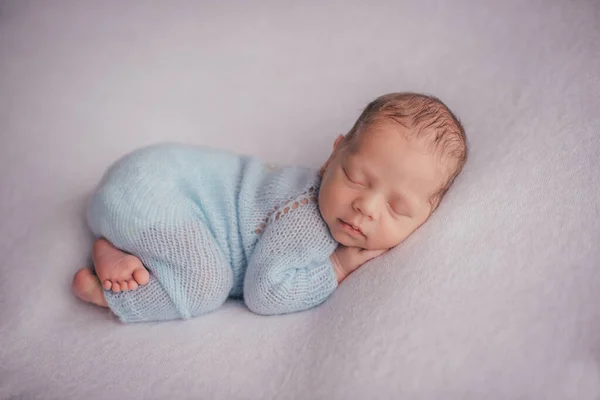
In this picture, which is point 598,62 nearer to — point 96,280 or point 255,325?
point 255,325

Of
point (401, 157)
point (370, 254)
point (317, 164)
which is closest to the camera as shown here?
point (401, 157)

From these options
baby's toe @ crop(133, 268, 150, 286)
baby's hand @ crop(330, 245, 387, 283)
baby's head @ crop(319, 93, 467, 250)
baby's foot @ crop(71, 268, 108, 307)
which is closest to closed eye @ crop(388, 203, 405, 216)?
baby's head @ crop(319, 93, 467, 250)

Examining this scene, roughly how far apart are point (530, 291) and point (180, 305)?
66 centimetres

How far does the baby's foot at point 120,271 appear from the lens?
111 centimetres

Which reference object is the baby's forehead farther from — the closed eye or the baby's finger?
the baby's finger

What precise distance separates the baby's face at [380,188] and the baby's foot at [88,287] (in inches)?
19.3

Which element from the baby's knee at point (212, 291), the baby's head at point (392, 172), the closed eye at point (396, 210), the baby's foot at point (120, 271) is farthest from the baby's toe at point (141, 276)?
the closed eye at point (396, 210)

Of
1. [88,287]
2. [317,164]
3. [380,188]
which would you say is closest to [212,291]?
[88,287]

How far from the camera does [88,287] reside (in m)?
1.15

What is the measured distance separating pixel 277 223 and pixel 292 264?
9 cm

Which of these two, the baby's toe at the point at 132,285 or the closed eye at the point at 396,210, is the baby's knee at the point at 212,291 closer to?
the baby's toe at the point at 132,285

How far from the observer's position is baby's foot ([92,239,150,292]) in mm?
1112

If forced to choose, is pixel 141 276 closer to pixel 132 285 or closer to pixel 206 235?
pixel 132 285

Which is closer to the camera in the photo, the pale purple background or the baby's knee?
the pale purple background
